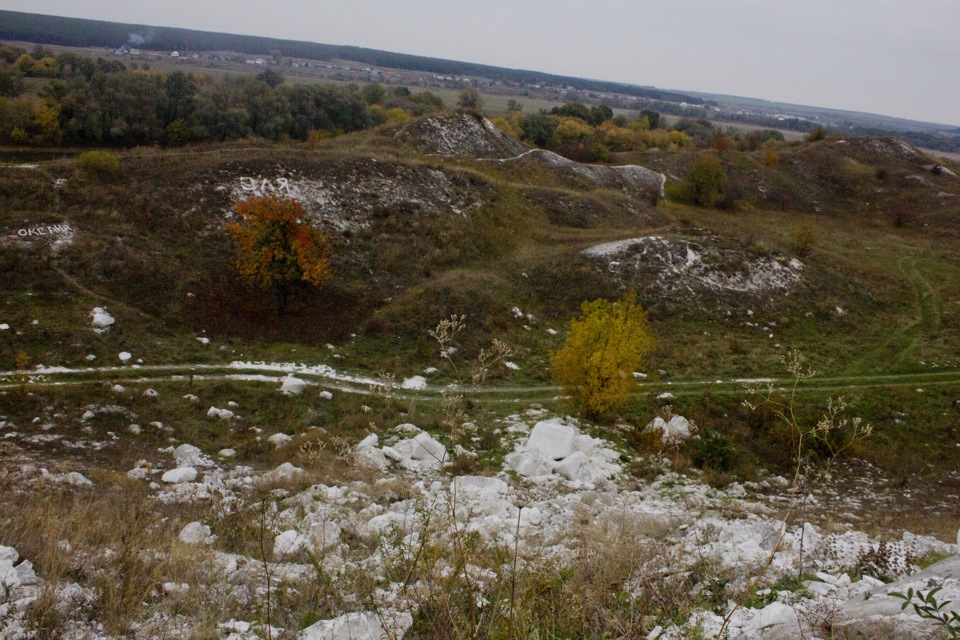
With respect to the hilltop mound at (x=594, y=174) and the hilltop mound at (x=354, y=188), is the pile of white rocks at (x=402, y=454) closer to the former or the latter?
the hilltop mound at (x=354, y=188)

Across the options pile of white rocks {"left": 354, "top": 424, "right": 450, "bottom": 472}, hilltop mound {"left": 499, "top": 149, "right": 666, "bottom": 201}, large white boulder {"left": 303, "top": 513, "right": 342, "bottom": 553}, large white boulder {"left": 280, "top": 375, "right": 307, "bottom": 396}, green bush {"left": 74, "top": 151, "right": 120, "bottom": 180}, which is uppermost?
hilltop mound {"left": 499, "top": 149, "right": 666, "bottom": 201}

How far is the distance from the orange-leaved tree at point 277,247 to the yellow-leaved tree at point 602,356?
13451 mm

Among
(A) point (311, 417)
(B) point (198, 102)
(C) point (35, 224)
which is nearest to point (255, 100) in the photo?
(B) point (198, 102)

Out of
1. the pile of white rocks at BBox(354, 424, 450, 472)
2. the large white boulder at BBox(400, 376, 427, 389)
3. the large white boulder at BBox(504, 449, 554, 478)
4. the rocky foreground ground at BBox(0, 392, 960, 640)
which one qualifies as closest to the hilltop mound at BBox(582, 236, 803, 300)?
the large white boulder at BBox(400, 376, 427, 389)

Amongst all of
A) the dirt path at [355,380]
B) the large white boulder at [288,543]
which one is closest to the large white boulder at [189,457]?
the dirt path at [355,380]

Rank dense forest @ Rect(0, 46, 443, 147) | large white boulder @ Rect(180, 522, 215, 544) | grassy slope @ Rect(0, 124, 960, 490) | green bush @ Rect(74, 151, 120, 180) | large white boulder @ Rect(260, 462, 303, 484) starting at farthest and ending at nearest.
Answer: dense forest @ Rect(0, 46, 443, 147)
green bush @ Rect(74, 151, 120, 180)
grassy slope @ Rect(0, 124, 960, 490)
large white boulder @ Rect(260, 462, 303, 484)
large white boulder @ Rect(180, 522, 215, 544)

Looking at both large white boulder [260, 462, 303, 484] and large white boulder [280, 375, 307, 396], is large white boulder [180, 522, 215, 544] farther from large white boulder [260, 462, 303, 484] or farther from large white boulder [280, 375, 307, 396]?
large white boulder [280, 375, 307, 396]

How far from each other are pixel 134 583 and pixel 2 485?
5.48 metres

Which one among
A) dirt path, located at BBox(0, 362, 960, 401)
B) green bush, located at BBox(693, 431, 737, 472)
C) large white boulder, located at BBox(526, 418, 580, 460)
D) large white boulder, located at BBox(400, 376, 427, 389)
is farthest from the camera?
large white boulder, located at BBox(400, 376, 427, 389)

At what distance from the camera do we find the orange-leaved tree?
2480cm

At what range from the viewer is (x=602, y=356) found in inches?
716

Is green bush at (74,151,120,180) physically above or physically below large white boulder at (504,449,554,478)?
above

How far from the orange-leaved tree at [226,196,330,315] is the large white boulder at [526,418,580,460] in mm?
14376

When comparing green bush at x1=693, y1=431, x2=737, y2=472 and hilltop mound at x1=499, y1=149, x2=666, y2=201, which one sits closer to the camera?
green bush at x1=693, y1=431, x2=737, y2=472
